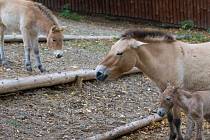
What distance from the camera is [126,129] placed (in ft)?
24.4

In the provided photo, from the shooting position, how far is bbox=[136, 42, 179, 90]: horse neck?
264 inches

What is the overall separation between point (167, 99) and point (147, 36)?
2.84 ft

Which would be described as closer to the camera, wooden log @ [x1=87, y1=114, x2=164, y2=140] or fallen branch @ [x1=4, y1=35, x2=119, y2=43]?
wooden log @ [x1=87, y1=114, x2=164, y2=140]

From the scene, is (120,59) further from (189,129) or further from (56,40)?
(56,40)

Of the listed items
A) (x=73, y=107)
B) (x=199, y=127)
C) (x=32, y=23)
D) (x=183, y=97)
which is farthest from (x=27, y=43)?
(x=199, y=127)

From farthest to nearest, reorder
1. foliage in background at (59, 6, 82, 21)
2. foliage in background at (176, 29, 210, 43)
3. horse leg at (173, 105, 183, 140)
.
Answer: foliage in background at (59, 6, 82, 21), foliage in background at (176, 29, 210, 43), horse leg at (173, 105, 183, 140)

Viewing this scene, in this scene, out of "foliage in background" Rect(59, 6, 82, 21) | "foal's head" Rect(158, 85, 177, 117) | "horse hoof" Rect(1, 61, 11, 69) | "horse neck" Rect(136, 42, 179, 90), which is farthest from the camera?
"foliage in background" Rect(59, 6, 82, 21)

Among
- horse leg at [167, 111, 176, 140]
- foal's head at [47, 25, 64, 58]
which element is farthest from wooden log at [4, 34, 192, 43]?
horse leg at [167, 111, 176, 140]

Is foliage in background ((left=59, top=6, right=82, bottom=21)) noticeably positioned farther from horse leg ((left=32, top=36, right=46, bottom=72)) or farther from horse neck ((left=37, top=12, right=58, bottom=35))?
horse neck ((left=37, top=12, right=58, bottom=35))

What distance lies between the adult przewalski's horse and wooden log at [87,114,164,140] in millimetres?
759

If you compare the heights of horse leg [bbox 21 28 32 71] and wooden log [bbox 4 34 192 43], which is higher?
horse leg [bbox 21 28 32 71]

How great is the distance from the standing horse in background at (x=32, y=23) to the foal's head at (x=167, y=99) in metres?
3.37

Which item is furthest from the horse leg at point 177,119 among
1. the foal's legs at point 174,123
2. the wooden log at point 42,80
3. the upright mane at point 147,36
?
the wooden log at point 42,80

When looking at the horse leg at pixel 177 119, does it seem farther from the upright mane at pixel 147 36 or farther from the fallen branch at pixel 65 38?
the fallen branch at pixel 65 38
